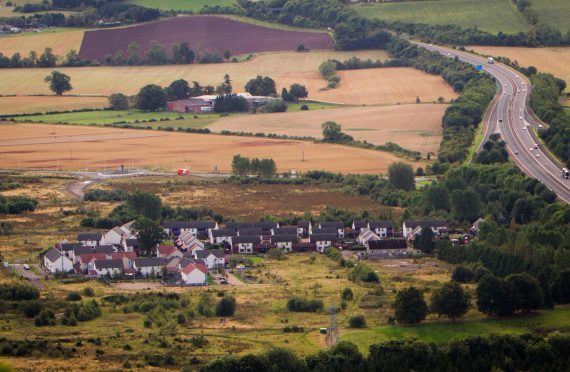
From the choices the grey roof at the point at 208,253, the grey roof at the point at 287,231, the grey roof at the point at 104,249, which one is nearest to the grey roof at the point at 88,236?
the grey roof at the point at 104,249

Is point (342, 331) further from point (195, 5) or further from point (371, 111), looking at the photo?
point (195, 5)

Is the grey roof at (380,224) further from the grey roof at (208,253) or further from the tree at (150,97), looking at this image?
the tree at (150,97)

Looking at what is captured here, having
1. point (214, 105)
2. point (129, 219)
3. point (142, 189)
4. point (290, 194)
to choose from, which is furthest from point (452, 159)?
point (214, 105)

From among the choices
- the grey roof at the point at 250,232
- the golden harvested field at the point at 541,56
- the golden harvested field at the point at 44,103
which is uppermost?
the golden harvested field at the point at 541,56

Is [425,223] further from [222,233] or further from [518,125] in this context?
[518,125]

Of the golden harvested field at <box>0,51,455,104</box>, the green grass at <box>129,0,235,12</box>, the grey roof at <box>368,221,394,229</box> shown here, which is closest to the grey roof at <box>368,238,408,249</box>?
the grey roof at <box>368,221,394,229</box>

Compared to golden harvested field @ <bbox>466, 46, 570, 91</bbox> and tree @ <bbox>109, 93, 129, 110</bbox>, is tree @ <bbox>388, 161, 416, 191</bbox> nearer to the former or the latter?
tree @ <bbox>109, 93, 129, 110</bbox>
